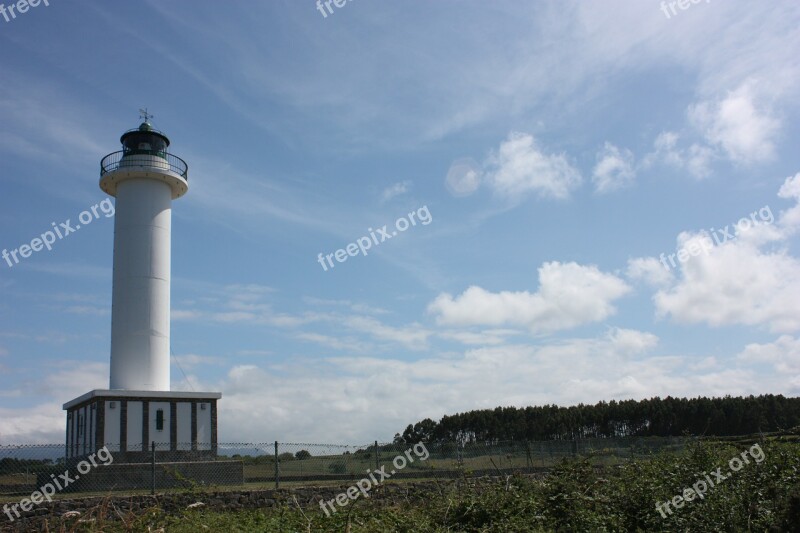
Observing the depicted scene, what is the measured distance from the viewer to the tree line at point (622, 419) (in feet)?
169

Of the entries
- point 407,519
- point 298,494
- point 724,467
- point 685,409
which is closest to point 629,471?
point 724,467

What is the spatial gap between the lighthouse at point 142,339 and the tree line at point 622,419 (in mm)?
27903

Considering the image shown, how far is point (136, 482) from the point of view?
19.4m

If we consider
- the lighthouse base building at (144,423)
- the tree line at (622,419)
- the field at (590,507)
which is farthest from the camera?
the tree line at (622,419)

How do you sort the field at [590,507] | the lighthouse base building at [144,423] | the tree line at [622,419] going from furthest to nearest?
the tree line at [622,419]
the lighthouse base building at [144,423]
the field at [590,507]

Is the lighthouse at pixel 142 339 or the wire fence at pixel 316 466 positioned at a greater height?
the lighthouse at pixel 142 339

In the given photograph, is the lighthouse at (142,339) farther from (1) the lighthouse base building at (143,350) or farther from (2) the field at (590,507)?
(2) the field at (590,507)

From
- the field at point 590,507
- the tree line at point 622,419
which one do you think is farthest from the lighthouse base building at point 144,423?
the tree line at point 622,419

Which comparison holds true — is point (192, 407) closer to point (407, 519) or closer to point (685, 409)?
point (407, 519)

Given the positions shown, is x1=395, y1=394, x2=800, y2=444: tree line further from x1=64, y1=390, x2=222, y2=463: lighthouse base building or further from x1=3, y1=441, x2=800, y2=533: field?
x1=3, y1=441, x2=800, y2=533: field

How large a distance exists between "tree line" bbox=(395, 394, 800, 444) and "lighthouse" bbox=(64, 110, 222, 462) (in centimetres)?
2790

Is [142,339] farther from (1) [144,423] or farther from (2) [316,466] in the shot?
(2) [316,466]

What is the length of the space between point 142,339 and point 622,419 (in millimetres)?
41897

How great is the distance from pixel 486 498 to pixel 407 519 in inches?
53.3
